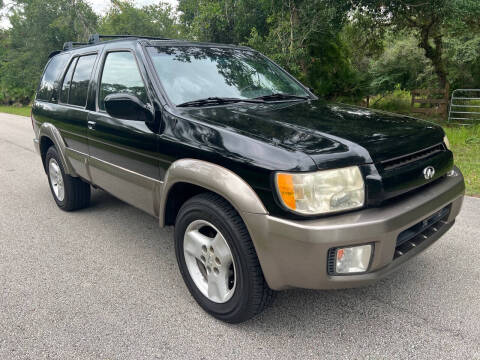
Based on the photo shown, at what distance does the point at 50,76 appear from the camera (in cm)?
488

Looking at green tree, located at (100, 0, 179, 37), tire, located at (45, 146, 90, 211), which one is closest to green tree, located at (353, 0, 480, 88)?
tire, located at (45, 146, 90, 211)

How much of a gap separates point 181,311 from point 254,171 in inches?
48.9

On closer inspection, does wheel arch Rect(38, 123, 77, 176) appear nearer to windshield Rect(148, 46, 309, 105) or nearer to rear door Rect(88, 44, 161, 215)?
rear door Rect(88, 44, 161, 215)

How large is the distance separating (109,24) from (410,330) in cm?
2976

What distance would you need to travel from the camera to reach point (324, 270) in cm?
212

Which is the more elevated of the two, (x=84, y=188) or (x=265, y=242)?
(x=265, y=242)

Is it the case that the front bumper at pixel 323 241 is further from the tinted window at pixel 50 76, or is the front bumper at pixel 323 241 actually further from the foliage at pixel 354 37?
the foliage at pixel 354 37

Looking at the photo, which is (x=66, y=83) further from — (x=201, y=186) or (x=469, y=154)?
(x=469, y=154)

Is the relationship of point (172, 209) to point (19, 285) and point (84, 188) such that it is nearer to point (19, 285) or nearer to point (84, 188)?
point (19, 285)

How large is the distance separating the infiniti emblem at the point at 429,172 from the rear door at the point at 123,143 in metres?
1.85

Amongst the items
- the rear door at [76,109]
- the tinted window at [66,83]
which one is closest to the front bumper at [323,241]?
the rear door at [76,109]

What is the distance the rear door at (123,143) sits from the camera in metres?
3.04

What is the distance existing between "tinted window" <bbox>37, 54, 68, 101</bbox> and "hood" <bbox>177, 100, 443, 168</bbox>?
2.65 meters

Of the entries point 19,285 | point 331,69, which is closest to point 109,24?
point 331,69
